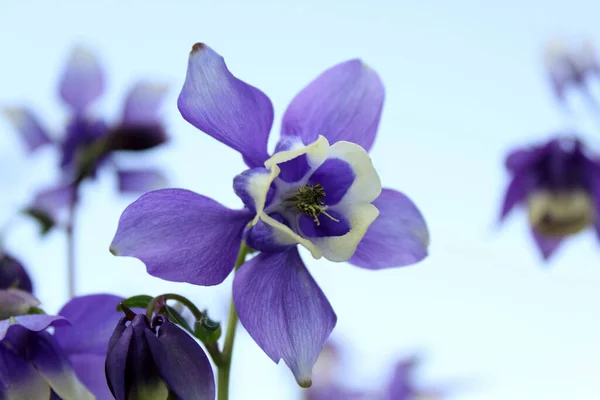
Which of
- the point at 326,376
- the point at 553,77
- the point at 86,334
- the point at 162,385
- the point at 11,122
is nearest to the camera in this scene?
the point at 162,385

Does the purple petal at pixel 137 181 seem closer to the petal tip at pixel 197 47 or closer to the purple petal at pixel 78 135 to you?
the purple petal at pixel 78 135

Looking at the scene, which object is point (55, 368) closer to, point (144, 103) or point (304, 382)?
point (304, 382)

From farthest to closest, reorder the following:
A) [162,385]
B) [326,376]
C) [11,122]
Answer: [326,376] → [11,122] → [162,385]

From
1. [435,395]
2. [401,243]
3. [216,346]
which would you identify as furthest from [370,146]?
[435,395]

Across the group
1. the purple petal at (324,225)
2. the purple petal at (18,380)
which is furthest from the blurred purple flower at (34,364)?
the purple petal at (324,225)

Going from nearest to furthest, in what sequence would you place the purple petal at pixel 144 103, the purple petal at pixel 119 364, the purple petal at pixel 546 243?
1. the purple petal at pixel 119 364
2. the purple petal at pixel 144 103
3. the purple petal at pixel 546 243

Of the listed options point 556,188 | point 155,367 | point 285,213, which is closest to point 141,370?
point 155,367

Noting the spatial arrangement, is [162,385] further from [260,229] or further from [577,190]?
[577,190]
